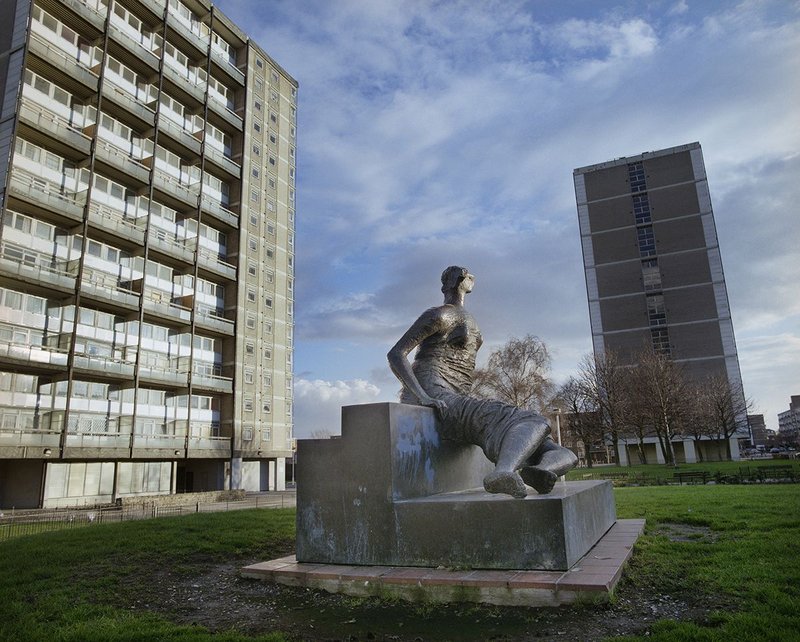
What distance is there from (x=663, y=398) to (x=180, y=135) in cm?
4058

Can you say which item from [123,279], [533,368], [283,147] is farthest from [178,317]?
[533,368]

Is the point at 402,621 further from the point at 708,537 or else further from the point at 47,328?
the point at 47,328

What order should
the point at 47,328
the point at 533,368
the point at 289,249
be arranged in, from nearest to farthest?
the point at 47,328
the point at 533,368
the point at 289,249

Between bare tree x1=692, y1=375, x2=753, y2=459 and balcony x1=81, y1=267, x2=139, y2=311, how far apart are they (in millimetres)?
44173

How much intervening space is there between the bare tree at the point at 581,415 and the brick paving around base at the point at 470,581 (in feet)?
152

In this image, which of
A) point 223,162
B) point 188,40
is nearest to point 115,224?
point 223,162

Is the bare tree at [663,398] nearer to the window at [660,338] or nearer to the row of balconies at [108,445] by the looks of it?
the window at [660,338]

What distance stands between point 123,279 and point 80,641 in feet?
115

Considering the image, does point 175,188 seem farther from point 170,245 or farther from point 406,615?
point 406,615

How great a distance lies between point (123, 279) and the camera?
35906 mm

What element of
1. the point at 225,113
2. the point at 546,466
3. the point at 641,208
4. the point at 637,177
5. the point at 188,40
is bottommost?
the point at 546,466

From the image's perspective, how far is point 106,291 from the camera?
33438 mm

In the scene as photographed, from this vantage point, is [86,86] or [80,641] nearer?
[80,641]

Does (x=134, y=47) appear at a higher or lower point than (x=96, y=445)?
higher
